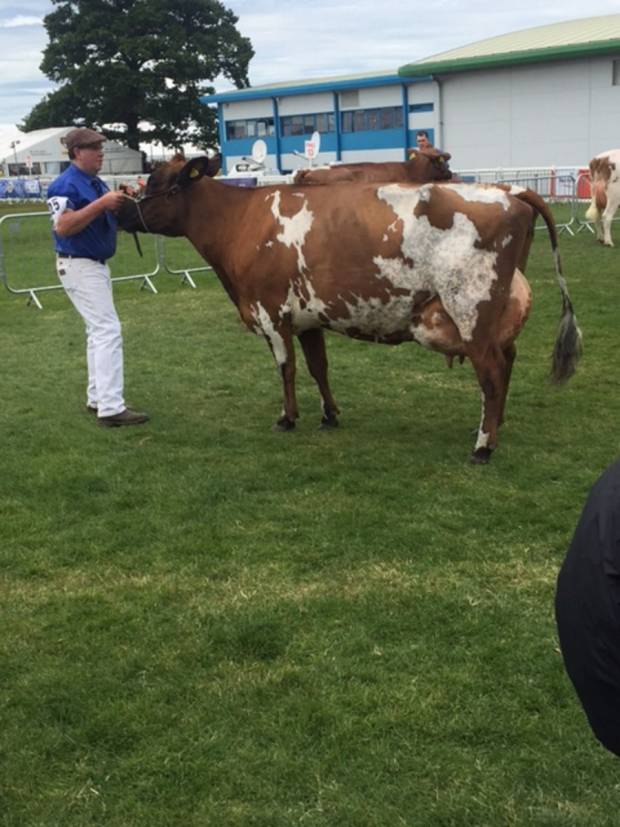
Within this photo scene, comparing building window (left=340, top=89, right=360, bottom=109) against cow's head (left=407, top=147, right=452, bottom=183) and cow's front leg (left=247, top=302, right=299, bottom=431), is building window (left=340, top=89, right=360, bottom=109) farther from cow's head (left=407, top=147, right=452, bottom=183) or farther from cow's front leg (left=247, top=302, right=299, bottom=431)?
cow's front leg (left=247, top=302, right=299, bottom=431)

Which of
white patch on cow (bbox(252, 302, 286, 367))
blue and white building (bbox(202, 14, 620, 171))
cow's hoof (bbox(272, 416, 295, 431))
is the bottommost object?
cow's hoof (bbox(272, 416, 295, 431))

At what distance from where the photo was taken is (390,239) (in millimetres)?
5914

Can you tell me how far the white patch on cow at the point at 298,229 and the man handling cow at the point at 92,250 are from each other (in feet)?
4.33

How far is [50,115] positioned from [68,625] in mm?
67038

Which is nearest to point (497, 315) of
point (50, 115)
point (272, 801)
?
point (272, 801)

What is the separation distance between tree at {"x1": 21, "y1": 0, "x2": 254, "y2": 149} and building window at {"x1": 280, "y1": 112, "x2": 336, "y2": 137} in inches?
366

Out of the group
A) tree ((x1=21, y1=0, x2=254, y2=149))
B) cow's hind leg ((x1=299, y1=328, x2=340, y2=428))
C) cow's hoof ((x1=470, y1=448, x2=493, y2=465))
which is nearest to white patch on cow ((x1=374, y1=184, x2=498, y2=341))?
cow's hoof ((x1=470, y1=448, x2=493, y2=465))

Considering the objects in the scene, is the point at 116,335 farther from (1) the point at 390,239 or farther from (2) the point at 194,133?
(2) the point at 194,133

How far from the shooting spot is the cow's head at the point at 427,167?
818 cm

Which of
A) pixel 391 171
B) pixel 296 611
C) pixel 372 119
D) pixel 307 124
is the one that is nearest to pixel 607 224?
pixel 391 171

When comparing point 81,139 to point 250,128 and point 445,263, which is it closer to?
point 445,263

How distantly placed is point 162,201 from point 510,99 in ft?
119

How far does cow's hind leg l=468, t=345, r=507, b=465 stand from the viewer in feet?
19.6

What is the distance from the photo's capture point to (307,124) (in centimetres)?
5484
